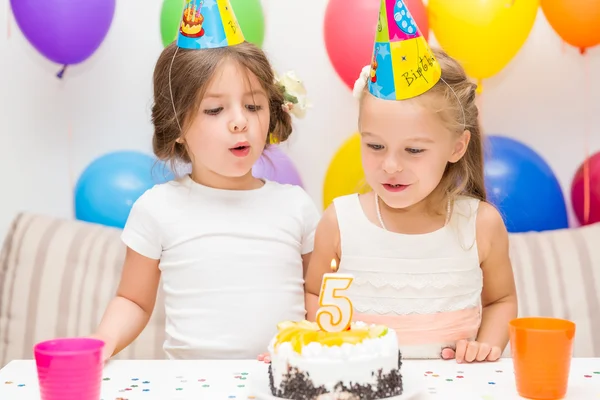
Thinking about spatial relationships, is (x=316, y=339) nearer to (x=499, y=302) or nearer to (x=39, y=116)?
(x=499, y=302)

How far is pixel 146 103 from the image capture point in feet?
7.42

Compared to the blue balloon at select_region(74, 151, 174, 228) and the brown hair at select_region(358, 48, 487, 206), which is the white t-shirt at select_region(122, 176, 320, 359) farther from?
the blue balloon at select_region(74, 151, 174, 228)

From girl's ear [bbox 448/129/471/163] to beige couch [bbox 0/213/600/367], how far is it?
1.94 feet

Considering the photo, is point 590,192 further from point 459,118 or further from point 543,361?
point 543,361

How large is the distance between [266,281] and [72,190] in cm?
101

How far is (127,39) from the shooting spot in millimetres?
2326

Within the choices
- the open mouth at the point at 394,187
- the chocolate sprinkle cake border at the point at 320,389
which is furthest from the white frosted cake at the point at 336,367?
the open mouth at the point at 394,187

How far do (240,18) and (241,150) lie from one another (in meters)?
0.52

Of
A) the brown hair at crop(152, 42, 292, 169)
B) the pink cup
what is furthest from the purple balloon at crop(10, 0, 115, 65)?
the pink cup

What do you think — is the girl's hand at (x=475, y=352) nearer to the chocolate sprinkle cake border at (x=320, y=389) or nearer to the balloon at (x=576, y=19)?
the chocolate sprinkle cake border at (x=320, y=389)

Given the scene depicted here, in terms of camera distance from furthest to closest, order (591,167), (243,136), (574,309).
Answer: (591,167) → (574,309) → (243,136)

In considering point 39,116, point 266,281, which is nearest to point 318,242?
point 266,281

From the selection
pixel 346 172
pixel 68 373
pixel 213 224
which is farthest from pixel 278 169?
pixel 68 373

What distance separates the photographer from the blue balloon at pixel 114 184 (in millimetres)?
2115
